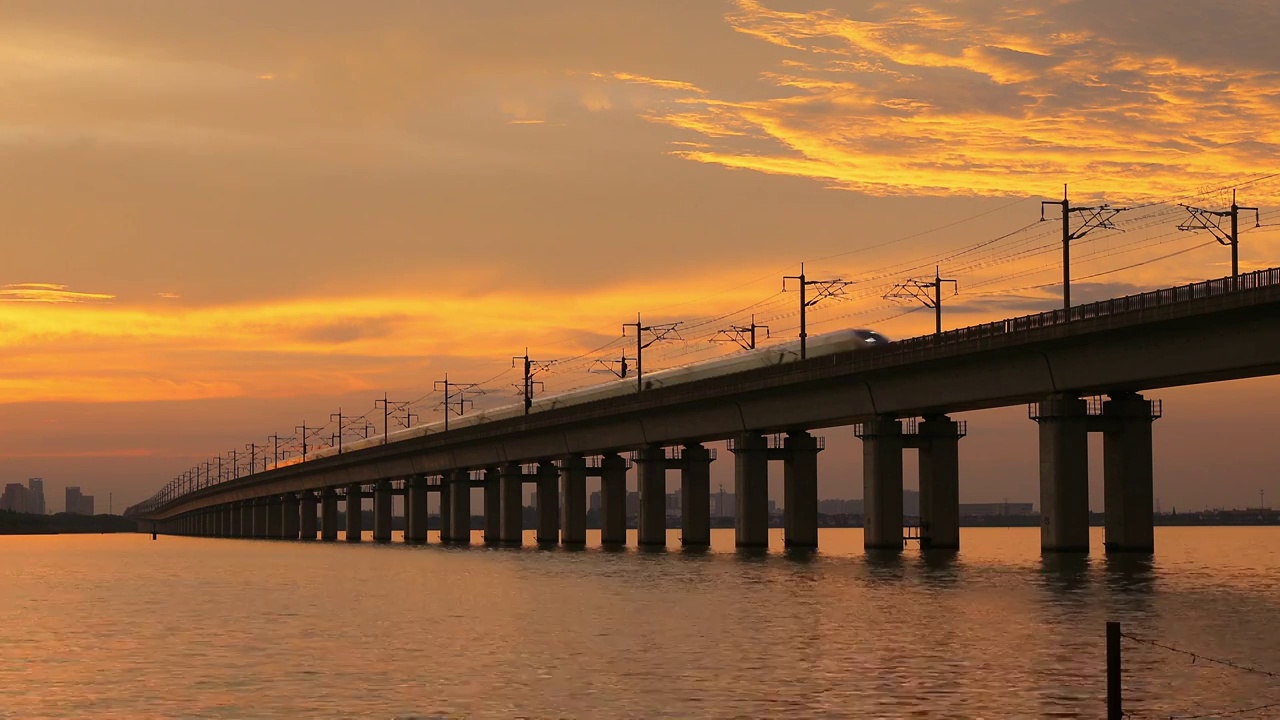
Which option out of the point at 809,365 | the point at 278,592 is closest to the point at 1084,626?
the point at 278,592

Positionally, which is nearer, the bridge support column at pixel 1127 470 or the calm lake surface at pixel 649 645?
the calm lake surface at pixel 649 645

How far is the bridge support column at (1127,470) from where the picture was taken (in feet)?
291

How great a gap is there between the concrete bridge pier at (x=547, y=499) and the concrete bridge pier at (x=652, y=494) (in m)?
23.6

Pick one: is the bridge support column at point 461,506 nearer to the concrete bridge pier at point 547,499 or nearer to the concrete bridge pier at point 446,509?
the concrete bridge pier at point 446,509

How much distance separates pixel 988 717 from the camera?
29625mm

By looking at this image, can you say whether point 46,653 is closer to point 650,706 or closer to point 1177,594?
point 650,706

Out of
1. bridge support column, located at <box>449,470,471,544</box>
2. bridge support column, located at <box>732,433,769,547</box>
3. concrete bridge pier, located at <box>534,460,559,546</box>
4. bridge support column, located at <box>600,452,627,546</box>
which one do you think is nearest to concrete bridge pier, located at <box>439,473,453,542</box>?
bridge support column, located at <box>449,470,471,544</box>

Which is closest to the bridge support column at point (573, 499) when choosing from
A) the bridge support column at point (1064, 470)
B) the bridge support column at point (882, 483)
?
the bridge support column at point (882, 483)

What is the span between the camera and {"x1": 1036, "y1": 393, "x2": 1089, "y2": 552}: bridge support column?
87062 millimetres

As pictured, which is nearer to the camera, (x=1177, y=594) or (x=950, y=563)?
(x=1177, y=594)

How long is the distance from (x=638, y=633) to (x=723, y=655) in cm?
770

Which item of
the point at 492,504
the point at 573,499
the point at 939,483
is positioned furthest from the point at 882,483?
the point at 492,504

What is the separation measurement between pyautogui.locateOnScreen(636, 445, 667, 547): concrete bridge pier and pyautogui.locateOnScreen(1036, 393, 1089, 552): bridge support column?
165 feet

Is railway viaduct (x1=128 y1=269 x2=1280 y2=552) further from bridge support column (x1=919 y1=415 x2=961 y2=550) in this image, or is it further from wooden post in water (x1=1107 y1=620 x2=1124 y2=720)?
wooden post in water (x1=1107 y1=620 x2=1124 y2=720)
